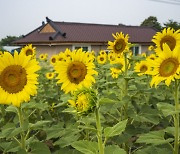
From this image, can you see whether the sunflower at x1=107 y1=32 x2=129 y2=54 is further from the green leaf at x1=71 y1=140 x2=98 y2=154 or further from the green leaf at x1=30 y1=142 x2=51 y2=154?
the green leaf at x1=71 y1=140 x2=98 y2=154

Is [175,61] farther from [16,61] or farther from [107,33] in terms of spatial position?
[107,33]

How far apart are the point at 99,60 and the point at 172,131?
13.6 feet

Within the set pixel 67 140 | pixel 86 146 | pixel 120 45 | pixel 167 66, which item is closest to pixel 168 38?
pixel 167 66

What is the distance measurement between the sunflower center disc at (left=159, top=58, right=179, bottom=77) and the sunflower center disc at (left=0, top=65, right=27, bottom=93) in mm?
922

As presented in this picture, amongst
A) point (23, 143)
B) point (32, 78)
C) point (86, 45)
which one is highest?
point (86, 45)

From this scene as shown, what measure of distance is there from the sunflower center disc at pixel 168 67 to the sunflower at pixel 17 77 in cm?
84

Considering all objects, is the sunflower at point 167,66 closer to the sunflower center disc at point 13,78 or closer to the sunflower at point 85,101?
the sunflower at point 85,101

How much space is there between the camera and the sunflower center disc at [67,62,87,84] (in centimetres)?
247

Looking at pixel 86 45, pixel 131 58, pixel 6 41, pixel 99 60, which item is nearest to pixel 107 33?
pixel 86 45

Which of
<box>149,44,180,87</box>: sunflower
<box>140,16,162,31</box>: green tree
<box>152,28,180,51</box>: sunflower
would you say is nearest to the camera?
<box>149,44,180,87</box>: sunflower

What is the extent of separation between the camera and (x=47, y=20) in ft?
80.2

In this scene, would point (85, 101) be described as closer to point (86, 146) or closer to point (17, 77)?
point (86, 146)

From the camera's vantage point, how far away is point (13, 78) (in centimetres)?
216

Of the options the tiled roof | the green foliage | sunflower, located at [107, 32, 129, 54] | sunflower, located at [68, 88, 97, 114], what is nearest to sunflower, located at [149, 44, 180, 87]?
the green foliage
